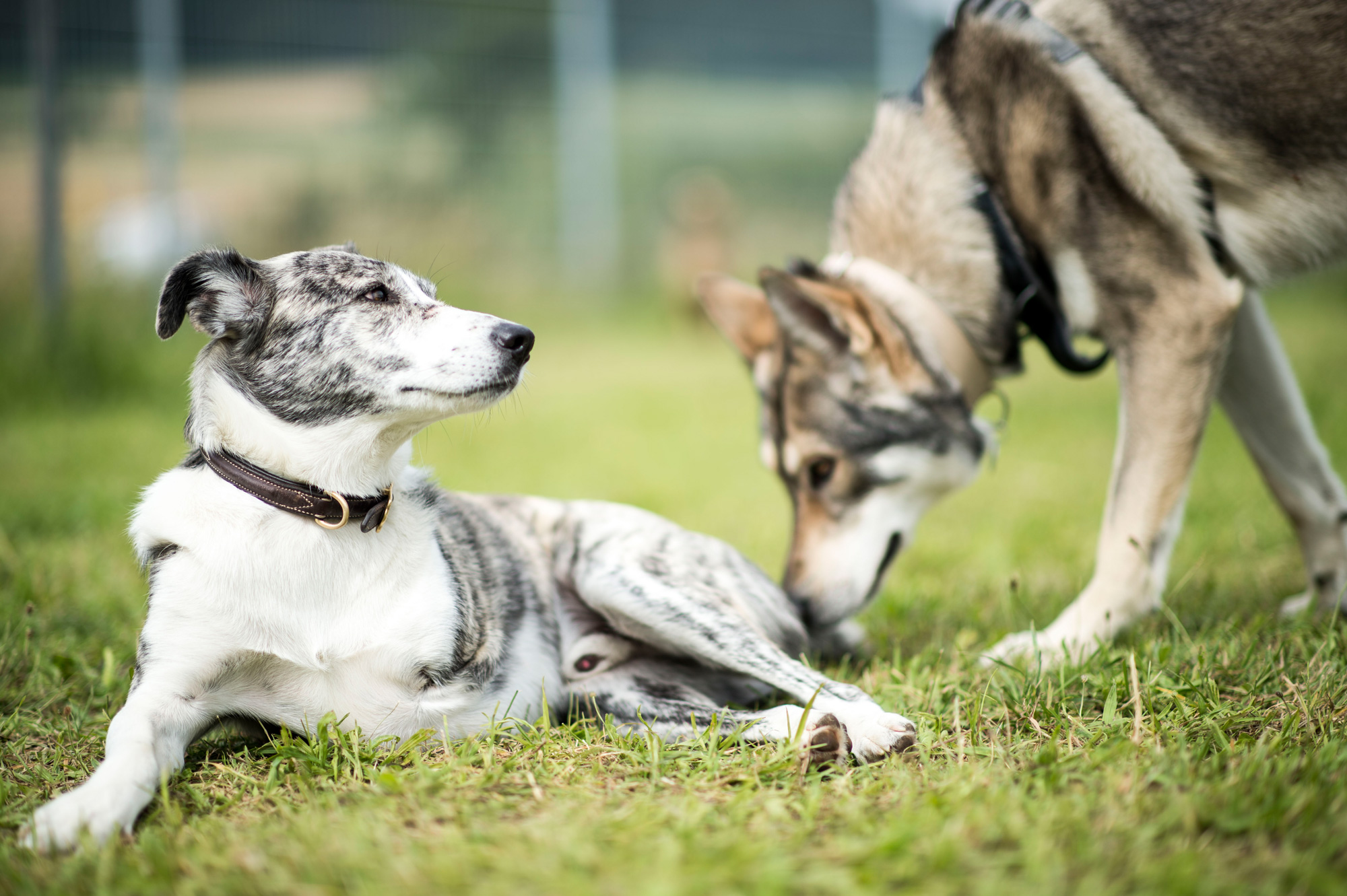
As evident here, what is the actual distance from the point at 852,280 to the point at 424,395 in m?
1.78

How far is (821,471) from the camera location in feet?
11.5

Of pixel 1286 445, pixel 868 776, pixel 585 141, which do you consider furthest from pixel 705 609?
pixel 585 141

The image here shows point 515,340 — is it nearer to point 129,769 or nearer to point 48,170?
point 129,769

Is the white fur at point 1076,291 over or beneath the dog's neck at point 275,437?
over

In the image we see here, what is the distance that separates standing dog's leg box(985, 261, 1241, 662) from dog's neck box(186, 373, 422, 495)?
6.12ft

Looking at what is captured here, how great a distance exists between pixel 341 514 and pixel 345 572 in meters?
0.13

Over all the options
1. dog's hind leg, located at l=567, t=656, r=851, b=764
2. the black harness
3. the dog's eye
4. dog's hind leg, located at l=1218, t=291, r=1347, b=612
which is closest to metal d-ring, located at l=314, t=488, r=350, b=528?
dog's hind leg, located at l=567, t=656, r=851, b=764

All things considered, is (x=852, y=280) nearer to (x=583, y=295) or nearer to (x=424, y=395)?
(x=424, y=395)

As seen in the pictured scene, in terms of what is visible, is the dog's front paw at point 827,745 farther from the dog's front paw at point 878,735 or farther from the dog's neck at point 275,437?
the dog's neck at point 275,437

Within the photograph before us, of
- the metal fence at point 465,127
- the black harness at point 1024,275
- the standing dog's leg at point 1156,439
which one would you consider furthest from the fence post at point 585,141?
the standing dog's leg at point 1156,439

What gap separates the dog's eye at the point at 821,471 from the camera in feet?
11.4

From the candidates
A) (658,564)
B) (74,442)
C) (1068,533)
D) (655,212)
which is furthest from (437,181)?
→ (658,564)

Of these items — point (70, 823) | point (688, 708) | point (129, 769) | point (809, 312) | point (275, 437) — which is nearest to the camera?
point (70, 823)

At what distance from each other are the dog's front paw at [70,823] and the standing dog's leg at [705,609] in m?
1.20
